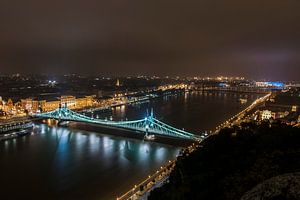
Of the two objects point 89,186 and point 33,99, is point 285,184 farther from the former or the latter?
point 33,99

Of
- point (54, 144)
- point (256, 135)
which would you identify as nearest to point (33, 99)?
point (54, 144)

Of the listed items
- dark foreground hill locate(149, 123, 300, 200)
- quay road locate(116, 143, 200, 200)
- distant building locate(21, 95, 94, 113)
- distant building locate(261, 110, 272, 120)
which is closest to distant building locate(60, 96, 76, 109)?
distant building locate(21, 95, 94, 113)

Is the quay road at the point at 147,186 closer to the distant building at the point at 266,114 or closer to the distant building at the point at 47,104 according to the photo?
the distant building at the point at 266,114

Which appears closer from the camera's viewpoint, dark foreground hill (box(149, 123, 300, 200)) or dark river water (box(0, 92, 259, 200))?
dark foreground hill (box(149, 123, 300, 200))

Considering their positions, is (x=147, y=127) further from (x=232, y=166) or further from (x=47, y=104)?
(x=47, y=104)

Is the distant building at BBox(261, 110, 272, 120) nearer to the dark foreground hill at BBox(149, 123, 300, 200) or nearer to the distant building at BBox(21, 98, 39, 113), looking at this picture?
the dark foreground hill at BBox(149, 123, 300, 200)

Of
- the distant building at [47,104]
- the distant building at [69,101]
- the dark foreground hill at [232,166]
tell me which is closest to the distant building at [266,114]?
the dark foreground hill at [232,166]
